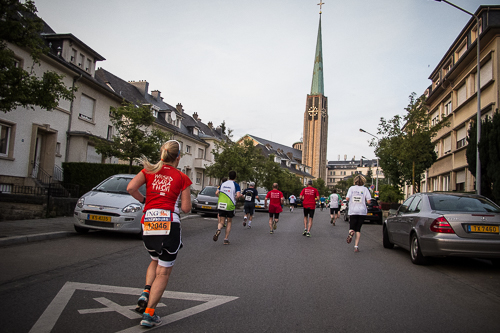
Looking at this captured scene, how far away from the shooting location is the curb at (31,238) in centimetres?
768

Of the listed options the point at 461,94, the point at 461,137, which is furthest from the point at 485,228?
the point at 461,94

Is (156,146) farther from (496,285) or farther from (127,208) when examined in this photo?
(496,285)

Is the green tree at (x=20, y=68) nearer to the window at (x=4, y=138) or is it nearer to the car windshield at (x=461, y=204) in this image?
the window at (x=4, y=138)

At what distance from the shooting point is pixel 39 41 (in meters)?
10.6

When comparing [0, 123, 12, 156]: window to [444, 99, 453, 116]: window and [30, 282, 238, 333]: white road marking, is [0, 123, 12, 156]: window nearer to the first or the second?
[30, 282, 238, 333]: white road marking

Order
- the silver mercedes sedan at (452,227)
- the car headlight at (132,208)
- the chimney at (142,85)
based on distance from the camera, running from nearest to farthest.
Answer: the silver mercedes sedan at (452,227), the car headlight at (132,208), the chimney at (142,85)

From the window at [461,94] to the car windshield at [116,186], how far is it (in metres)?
23.3

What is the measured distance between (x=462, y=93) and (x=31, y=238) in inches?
1052

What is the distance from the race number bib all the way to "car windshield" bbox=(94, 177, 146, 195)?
6485mm

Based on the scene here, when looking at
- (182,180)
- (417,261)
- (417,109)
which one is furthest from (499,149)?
(182,180)

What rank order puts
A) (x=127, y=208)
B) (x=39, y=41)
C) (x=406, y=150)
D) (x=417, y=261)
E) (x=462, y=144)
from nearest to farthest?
1. (x=417, y=261)
2. (x=127, y=208)
3. (x=39, y=41)
4. (x=406, y=150)
5. (x=462, y=144)

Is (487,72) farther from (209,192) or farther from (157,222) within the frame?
(157,222)

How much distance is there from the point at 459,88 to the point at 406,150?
7.25 m

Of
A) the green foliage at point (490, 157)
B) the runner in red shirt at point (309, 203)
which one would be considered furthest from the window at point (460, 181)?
the runner in red shirt at point (309, 203)
